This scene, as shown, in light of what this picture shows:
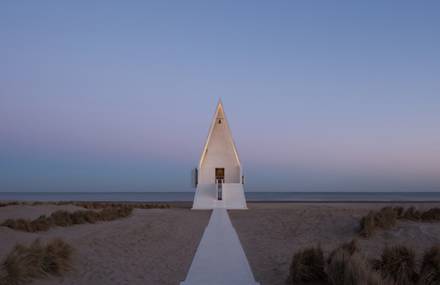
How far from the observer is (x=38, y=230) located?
11750mm

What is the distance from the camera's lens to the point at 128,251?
346 inches

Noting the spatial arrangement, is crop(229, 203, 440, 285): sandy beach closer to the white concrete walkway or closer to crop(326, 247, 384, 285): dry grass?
the white concrete walkway

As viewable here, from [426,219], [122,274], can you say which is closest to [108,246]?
[122,274]

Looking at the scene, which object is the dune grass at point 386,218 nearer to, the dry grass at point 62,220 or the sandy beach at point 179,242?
the sandy beach at point 179,242

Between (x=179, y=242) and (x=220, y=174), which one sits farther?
(x=220, y=174)

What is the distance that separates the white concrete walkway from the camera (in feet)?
19.7

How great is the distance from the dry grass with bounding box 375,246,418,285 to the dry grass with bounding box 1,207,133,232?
875 cm

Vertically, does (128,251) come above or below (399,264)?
below

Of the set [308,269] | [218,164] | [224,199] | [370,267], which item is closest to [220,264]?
[308,269]

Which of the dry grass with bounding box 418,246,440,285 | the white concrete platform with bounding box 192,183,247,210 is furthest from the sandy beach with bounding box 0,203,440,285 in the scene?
the white concrete platform with bounding box 192,183,247,210

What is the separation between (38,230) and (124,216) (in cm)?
585

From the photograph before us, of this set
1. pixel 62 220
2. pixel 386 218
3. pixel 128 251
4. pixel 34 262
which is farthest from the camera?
pixel 62 220

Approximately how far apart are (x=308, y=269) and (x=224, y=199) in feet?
56.1

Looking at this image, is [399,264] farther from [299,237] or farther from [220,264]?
[299,237]
